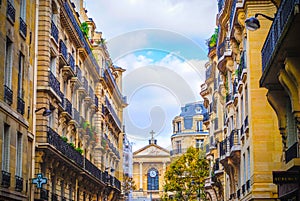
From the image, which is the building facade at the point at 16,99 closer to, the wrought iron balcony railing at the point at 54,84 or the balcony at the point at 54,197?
the wrought iron balcony railing at the point at 54,84

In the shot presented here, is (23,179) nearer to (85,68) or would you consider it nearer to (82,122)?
(82,122)

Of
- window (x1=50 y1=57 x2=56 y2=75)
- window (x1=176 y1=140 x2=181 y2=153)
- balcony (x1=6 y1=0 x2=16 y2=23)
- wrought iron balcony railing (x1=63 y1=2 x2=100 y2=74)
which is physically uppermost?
window (x1=176 y1=140 x2=181 y2=153)

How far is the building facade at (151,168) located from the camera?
13512 centimetres

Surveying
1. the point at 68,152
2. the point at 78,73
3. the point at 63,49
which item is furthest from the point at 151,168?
the point at 63,49

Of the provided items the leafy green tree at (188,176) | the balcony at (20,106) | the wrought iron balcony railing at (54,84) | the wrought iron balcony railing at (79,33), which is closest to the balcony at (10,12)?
the balcony at (20,106)

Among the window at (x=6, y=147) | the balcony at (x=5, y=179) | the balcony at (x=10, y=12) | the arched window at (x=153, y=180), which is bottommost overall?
the balcony at (x=5, y=179)

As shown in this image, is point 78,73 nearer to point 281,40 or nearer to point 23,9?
point 23,9

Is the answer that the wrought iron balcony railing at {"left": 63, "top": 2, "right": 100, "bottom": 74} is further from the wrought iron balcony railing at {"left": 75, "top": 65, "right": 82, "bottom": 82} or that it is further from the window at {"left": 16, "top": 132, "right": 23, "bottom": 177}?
the window at {"left": 16, "top": 132, "right": 23, "bottom": 177}

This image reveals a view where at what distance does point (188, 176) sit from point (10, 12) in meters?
41.5

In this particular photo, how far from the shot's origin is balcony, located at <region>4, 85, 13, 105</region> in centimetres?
2480

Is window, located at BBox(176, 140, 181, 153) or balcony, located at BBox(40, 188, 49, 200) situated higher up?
window, located at BBox(176, 140, 181, 153)

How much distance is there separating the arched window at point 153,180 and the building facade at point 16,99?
107 metres

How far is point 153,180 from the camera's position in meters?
137

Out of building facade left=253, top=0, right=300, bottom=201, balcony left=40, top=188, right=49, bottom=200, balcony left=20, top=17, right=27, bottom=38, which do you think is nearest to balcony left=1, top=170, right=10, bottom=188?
balcony left=20, top=17, right=27, bottom=38
